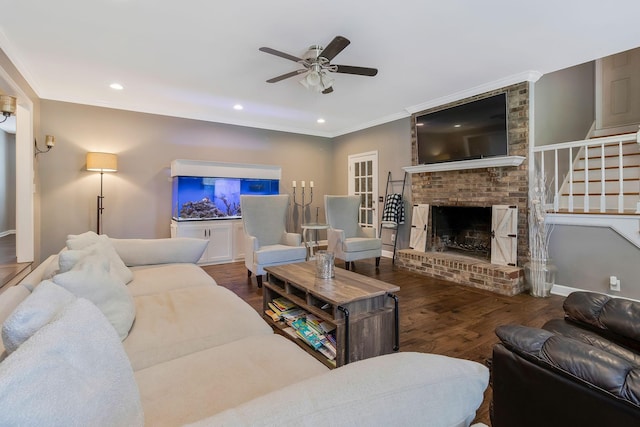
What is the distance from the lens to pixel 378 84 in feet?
12.9

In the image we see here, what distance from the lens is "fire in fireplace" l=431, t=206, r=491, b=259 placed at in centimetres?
445

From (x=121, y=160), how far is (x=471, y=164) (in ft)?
16.6

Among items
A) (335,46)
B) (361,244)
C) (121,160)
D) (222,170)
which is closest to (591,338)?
(335,46)

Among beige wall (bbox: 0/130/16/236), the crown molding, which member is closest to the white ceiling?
the crown molding

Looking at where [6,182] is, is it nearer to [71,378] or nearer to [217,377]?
[217,377]

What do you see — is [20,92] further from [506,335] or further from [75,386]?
[506,335]

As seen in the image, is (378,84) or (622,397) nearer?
(622,397)

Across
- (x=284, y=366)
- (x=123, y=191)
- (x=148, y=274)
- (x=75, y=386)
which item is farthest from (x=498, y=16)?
(x=123, y=191)

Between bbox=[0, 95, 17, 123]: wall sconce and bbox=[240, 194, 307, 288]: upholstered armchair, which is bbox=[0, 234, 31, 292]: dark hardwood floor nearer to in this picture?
bbox=[0, 95, 17, 123]: wall sconce

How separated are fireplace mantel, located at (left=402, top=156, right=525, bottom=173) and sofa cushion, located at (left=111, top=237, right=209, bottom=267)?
10.9ft

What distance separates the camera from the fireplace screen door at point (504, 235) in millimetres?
3734

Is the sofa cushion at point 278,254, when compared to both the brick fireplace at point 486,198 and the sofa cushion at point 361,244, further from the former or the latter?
the brick fireplace at point 486,198

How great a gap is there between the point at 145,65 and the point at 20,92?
4.30ft

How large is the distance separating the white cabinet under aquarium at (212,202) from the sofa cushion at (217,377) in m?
3.82
